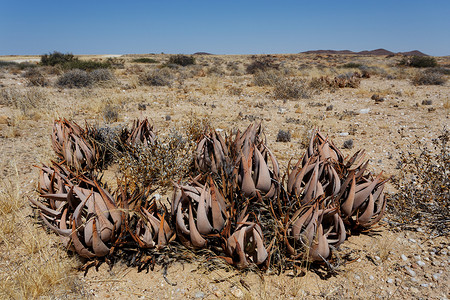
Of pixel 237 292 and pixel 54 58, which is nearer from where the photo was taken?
pixel 237 292

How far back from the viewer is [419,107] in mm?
8117

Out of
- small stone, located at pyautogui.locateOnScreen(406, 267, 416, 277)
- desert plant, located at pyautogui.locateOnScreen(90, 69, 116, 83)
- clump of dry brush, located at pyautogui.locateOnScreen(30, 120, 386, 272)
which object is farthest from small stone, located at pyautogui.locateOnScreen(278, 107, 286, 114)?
desert plant, located at pyautogui.locateOnScreen(90, 69, 116, 83)

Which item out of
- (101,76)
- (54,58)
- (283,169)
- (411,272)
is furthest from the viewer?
(54,58)

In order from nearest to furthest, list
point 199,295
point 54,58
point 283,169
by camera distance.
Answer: point 199,295
point 283,169
point 54,58

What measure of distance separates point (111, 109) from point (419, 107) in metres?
8.96

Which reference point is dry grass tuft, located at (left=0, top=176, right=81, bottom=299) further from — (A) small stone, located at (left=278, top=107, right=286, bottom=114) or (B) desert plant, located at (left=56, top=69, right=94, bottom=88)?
(B) desert plant, located at (left=56, top=69, right=94, bottom=88)

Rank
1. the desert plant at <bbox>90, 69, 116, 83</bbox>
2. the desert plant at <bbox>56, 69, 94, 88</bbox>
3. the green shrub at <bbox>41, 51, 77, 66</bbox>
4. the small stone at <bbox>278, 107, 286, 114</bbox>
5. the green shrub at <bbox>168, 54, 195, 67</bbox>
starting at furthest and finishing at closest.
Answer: the green shrub at <bbox>168, 54, 195, 67</bbox>
the green shrub at <bbox>41, 51, 77, 66</bbox>
the desert plant at <bbox>90, 69, 116, 83</bbox>
the desert plant at <bbox>56, 69, 94, 88</bbox>
the small stone at <bbox>278, 107, 286, 114</bbox>

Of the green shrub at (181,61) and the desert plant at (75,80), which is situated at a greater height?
the green shrub at (181,61)

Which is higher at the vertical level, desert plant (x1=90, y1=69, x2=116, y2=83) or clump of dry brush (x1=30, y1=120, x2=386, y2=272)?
desert plant (x1=90, y1=69, x2=116, y2=83)

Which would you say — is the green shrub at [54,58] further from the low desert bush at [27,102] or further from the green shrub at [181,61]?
the low desert bush at [27,102]

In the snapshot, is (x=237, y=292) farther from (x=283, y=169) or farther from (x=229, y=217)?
(x=283, y=169)

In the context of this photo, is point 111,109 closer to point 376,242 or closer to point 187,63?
point 376,242

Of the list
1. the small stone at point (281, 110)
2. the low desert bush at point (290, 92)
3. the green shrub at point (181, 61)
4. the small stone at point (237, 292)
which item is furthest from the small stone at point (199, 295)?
the green shrub at point (181, 61)

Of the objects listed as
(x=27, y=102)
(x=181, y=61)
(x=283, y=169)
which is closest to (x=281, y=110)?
(x=283, y=169)
